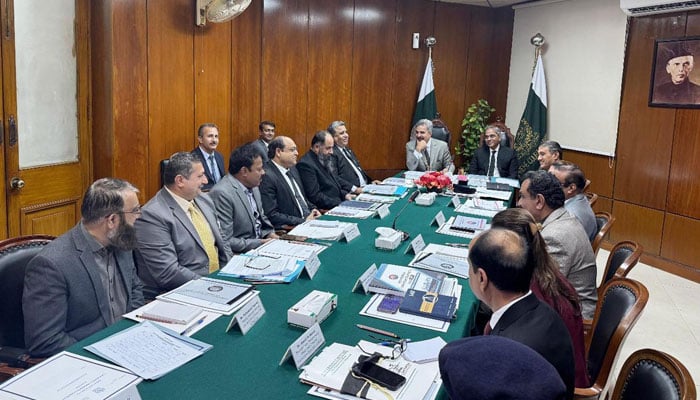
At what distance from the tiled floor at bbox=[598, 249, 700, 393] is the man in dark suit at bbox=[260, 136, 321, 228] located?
7.99 feet

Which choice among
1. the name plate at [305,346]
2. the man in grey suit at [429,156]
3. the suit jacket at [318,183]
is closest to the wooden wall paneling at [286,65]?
the man in grey suit at [429,156]

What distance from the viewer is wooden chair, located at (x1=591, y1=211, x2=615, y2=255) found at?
3.36 metres

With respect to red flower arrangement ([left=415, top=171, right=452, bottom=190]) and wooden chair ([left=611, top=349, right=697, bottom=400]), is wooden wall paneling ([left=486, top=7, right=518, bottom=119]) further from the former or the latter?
wooden chair ([left=611, top=349, right=697, bottom=400])

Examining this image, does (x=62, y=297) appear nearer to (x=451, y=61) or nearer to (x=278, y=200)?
(x=278, y=200)

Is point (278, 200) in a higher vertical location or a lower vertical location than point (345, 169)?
lower

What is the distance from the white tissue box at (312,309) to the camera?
6.23 ft

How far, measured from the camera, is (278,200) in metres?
4.34

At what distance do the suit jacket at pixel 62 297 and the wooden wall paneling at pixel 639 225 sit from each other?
5.46m

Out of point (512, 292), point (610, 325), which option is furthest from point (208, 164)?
point (512, 292)

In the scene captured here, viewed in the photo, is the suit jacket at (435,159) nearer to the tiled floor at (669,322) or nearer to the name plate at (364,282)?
the tiled floor at (669,322)

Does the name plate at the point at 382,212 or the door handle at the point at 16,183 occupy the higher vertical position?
the door handle at the point at 16,183

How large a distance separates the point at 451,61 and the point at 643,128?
2745mm

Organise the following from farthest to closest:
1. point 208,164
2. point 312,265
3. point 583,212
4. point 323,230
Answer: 1. point 208,164
2. point 583,212
3. point 323,230
4. point 312,265

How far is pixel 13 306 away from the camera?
2.11 metres
